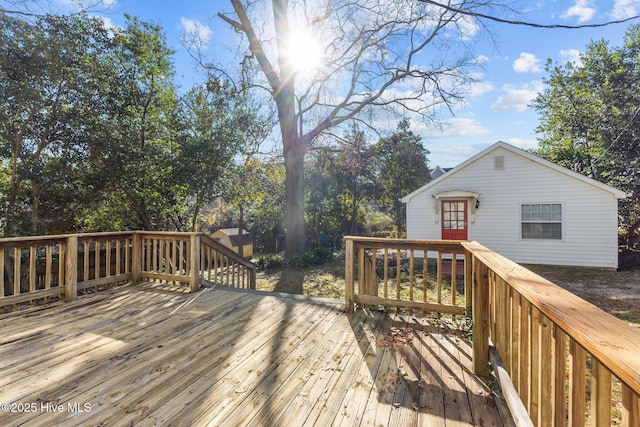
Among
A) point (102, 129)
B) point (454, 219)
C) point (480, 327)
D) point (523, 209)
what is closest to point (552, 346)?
point (480, 327)

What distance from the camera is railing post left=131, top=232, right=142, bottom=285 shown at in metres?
4.93

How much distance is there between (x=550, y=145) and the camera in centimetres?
1341

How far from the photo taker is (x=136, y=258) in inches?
195

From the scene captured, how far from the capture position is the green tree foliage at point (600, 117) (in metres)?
8.77

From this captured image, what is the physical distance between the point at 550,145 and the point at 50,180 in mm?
17671

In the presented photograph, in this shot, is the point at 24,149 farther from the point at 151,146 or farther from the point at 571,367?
the point at 571,367

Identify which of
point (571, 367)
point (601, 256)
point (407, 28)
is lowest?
point (601, 256)

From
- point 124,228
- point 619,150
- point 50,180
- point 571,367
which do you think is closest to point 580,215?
point 619,150

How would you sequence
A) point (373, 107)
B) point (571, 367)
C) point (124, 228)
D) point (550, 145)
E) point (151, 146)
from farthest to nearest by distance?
point (550, 145) < point (373, 107) < point (124, 228) < point (151, 146) < point (571, 367)

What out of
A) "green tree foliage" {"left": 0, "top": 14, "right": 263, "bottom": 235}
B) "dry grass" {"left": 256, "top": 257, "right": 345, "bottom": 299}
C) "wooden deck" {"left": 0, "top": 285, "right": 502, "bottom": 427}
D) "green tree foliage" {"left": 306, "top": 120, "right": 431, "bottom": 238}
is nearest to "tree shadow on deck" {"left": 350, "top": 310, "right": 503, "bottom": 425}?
"wooden deck" {"left": 0, "top": 285, "right": 502, "bottom": 427}

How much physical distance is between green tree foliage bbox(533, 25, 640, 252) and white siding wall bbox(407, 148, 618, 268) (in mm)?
1864

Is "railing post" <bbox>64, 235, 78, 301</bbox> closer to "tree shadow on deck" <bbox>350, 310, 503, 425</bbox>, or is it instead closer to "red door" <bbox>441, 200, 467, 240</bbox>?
"tree shadow on deck" <bbox>350, 310, 503, 425</bbox>

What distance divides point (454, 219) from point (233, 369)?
29.2 ft

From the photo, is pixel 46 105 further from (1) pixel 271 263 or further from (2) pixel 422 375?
(2) pixel 422 375
